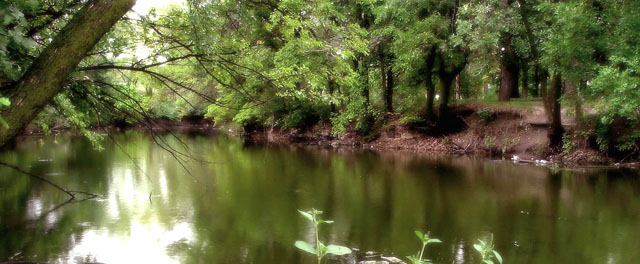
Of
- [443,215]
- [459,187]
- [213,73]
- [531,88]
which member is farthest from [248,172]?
[531,88]

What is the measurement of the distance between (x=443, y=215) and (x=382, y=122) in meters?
15.9

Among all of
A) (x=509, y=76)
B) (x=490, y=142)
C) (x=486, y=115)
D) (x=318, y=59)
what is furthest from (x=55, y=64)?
(x=509, y=76)

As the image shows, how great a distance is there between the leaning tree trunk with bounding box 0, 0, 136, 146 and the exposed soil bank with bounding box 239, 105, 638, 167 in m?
16.9

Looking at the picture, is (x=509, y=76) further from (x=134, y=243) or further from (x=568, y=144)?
(x=134, y=243)

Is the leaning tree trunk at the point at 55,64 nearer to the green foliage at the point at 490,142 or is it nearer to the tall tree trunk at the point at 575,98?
the tall tree trunk at the point at 575,98

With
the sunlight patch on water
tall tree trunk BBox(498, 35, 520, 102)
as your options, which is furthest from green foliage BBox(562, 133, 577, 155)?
the sunlight patch on water

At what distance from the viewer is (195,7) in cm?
465

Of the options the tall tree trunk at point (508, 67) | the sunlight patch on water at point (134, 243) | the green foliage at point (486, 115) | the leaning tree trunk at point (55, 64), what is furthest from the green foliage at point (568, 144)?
the leaning tree trunk at point (55, 64)

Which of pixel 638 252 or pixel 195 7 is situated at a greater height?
pixel 195 7

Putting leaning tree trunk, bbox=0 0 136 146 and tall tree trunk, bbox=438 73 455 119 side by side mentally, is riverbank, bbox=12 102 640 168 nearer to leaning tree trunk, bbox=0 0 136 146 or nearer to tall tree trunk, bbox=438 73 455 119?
tall tree trunk, bbox=438 73 455 119

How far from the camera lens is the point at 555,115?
675 inches

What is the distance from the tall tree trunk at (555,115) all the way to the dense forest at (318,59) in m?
0.05

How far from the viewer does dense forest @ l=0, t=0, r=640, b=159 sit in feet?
10.1

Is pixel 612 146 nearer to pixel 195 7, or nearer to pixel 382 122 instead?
pixel 382 122
